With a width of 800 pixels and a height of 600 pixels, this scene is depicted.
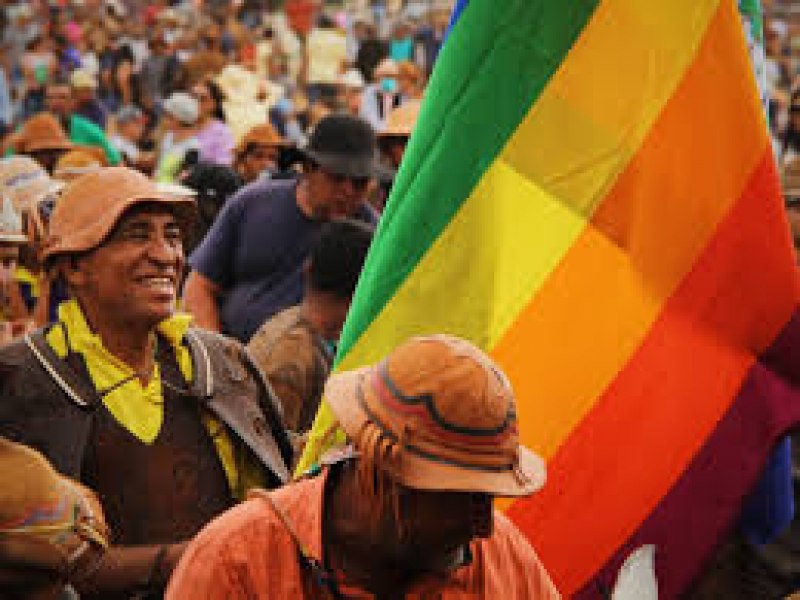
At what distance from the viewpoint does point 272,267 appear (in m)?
6.56

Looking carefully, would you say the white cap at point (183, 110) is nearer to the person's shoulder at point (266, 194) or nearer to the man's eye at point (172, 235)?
the person's shoulder at point (266, 194)

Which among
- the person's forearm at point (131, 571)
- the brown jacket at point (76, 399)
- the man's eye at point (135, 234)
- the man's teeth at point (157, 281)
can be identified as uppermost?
the man's eye at point (135, 234)

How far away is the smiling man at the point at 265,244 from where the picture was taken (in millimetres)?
6539

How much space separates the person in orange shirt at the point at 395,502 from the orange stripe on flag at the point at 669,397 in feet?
3.78

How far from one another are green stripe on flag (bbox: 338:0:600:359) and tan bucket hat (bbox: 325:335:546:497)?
150 cm

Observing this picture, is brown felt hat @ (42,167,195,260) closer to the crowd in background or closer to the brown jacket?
the brown jacket

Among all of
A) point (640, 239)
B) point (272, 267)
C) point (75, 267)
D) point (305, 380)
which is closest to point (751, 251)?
point (640, 239)

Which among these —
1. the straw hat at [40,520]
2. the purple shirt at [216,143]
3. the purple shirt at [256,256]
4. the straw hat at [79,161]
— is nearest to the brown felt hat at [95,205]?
the straw hat at [40,520]

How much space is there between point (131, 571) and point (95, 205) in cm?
95

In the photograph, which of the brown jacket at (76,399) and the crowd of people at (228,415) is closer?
the crowd of people at (228,415)

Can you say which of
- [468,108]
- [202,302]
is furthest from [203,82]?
[468,108]

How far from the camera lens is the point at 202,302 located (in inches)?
259

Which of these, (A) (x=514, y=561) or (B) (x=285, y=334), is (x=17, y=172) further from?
(A) (x=514, y=561)

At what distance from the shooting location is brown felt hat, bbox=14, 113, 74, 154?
1088cm
